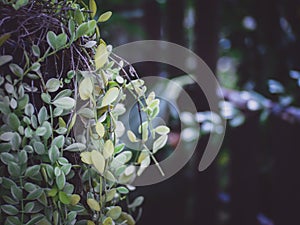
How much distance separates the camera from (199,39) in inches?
54.4

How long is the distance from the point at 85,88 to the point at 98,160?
87 mm

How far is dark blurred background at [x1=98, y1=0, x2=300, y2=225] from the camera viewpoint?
129 centimetres

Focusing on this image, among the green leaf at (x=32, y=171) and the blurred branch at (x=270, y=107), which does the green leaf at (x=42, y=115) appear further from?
the blurred branch at (x=270, y=107)

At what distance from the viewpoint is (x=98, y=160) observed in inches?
18.7

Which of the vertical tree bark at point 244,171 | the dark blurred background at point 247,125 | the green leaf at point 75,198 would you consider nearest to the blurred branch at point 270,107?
the dark blurred background at point 247,125

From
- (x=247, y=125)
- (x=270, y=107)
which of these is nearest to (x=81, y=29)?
(x=270, y=107)

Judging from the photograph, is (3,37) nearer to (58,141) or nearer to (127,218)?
(58,141)

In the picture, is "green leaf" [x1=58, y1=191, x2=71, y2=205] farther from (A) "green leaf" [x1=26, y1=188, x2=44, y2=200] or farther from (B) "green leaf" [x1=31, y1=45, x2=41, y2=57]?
(B) "green leaf" [x1=31, y1=45, x2=41, y2=57]

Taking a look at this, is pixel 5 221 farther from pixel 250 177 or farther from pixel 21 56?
pixel 250 177

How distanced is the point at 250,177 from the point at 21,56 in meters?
1.11

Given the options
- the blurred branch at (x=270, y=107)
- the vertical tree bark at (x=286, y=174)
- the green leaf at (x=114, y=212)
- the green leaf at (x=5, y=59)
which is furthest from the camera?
the vertical tree bark at (x=286, y=174)

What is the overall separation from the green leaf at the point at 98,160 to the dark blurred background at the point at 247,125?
0.77 m

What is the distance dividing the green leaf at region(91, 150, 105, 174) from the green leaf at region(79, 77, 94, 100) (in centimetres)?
7

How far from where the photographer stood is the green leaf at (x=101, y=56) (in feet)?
1.58
